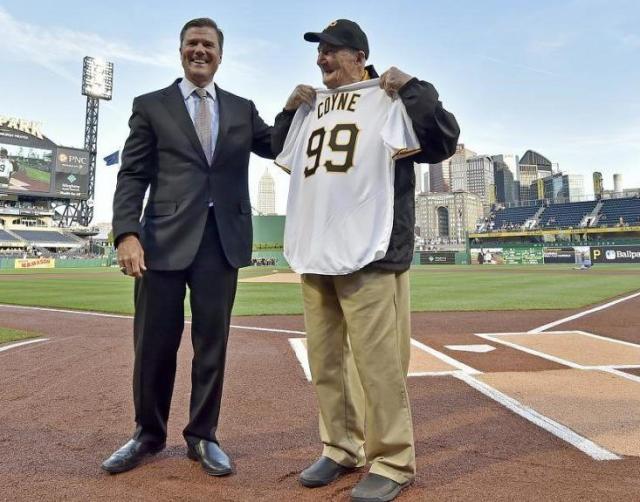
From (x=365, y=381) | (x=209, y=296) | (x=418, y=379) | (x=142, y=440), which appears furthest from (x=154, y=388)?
(x=418, y=379)

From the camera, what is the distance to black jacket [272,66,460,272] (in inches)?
82.7

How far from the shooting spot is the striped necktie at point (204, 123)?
2600 mm

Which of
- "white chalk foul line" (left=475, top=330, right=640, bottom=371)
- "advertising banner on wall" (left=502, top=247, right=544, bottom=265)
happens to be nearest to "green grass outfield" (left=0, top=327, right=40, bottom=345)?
"white chalk foul line" (left=475, top=330, right=640, bottom=371)

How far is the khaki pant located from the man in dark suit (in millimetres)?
541

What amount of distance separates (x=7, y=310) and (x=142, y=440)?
10.2m

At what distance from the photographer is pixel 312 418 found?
3211 millimetres

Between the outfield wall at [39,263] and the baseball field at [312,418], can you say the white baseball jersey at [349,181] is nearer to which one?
the baseball field at [312,418]

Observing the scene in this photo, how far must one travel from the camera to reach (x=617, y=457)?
95.2 inches

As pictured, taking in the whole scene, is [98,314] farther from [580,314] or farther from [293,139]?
[580,314]

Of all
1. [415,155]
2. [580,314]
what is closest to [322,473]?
[415,155]

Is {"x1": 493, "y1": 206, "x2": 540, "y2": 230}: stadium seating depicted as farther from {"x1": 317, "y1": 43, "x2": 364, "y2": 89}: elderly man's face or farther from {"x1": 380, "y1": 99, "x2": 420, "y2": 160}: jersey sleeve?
{"x1": 380, "y1": 99, "x2": 420, "y2": 160}: jersey sleeve

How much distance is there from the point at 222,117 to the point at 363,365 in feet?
5.20

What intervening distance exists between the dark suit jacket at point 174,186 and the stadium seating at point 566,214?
235 ft

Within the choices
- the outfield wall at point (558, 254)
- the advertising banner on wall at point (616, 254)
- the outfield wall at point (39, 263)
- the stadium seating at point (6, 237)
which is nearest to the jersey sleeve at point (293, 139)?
the outfield wall at point (558, 254)
